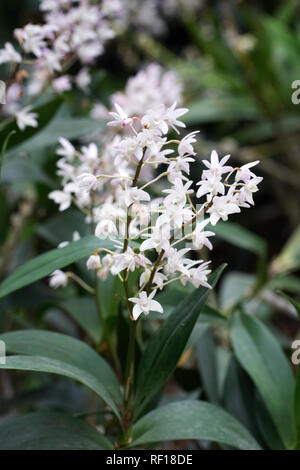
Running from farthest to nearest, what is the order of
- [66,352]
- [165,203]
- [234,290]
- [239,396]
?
[234,290], [239,396], [66,352], [165,203]

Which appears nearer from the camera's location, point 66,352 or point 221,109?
point 66,352

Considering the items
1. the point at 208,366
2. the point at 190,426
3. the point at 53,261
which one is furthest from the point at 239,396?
the point at 53,261

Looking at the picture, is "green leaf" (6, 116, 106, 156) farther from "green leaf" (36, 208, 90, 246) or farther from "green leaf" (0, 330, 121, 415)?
"green leaf" (0, 330, 121, 415)

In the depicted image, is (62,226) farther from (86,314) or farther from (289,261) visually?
(289,261)

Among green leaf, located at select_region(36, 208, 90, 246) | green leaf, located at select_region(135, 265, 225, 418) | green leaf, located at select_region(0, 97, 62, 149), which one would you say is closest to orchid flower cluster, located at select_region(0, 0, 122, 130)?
green leaf, located at select_region(0, 97, 62, 149)

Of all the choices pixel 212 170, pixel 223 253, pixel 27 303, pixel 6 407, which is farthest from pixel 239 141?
pixel 212 170

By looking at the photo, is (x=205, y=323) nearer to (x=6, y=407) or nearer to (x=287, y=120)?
(x=6, y=407)

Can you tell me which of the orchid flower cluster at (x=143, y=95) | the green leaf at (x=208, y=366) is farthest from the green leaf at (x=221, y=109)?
the green leaf at (x=208, y=366)
